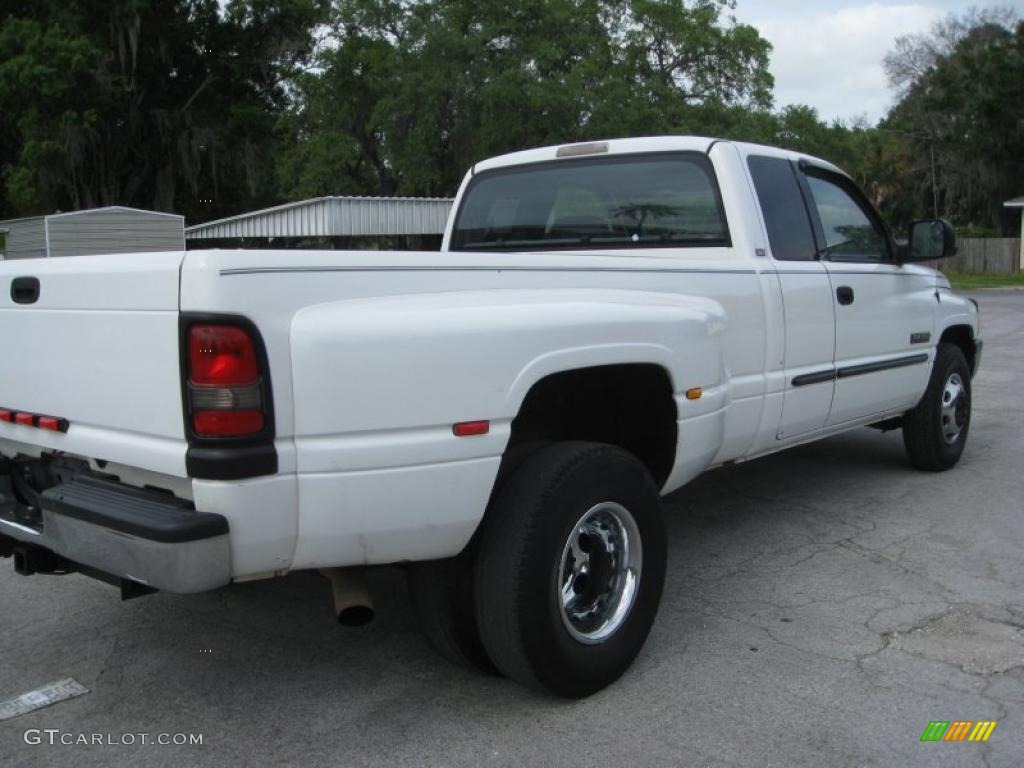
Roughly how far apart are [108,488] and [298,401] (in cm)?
70

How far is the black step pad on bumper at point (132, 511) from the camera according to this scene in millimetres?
2504

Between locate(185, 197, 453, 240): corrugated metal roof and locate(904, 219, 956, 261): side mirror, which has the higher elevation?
locate(185, 197, 453, 240): corrugated metal roof

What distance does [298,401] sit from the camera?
8.45 feet

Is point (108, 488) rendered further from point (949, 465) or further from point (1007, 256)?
point (1007, 256)

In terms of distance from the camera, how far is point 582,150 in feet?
16.1

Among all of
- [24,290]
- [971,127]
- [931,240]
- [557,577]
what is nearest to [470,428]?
[557,577]

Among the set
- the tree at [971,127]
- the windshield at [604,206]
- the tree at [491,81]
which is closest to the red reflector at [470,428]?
the windshield at [604,206]

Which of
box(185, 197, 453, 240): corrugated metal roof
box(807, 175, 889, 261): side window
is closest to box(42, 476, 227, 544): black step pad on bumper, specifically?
box(807, 175, 889, 261): side window

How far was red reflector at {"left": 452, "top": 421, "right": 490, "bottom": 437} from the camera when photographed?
9.27 feet

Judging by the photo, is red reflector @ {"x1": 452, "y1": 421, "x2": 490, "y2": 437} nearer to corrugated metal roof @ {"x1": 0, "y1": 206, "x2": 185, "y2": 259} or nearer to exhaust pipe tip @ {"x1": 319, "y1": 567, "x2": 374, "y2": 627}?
exhaust pipe tip @ {"x1": 319, "y1": 567, "x2": 374, "y2": 627}

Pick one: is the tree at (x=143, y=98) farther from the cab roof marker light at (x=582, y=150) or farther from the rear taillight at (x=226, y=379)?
the rear taillight at (x=226, y=379)

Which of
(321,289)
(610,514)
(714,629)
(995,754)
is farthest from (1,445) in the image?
(995,754)

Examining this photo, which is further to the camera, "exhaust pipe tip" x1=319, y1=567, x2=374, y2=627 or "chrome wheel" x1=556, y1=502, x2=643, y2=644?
"chrome wheel" x1=556, y1=502, x2=643, y2=644

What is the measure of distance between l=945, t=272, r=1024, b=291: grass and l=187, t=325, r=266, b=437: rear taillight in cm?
2906
